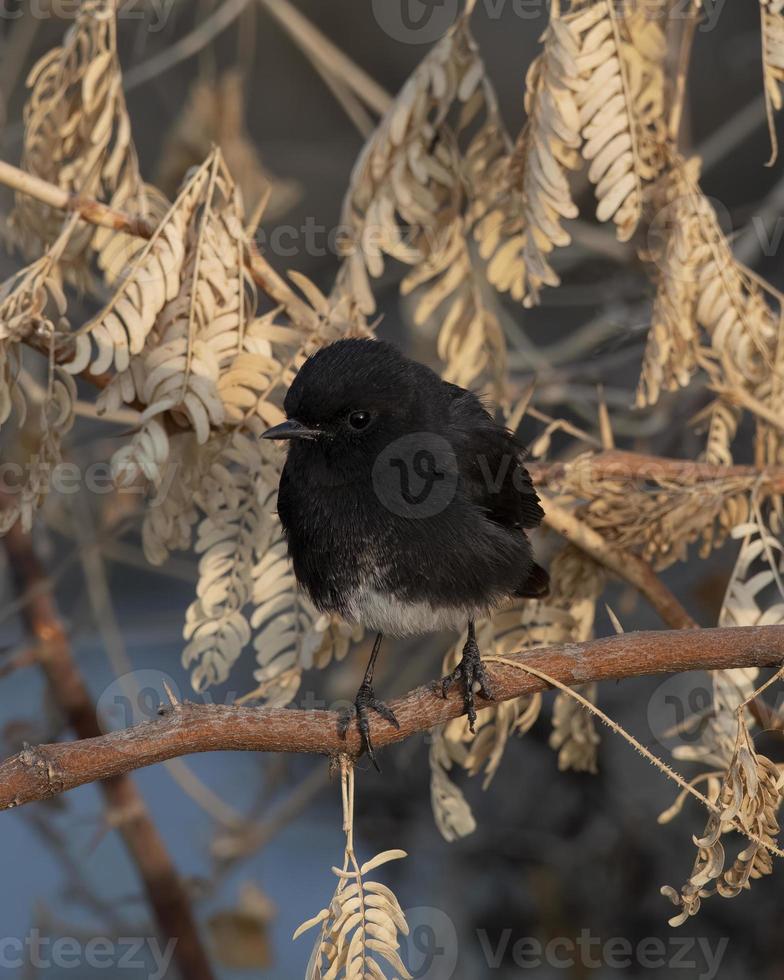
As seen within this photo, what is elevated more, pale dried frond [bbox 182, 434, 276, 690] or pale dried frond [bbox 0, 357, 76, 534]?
pale dried frond [bbox 0, 357, 76, 534]

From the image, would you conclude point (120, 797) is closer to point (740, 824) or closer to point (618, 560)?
point (618, 560)

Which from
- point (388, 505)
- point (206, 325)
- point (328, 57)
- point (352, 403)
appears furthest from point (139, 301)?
point (328, 57)

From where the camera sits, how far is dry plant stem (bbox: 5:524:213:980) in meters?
4.35

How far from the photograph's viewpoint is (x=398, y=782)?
5371mm

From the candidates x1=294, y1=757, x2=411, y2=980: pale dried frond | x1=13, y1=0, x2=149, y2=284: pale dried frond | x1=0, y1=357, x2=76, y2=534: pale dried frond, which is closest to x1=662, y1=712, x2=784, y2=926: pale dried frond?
x1=294, y1=757, x2=411, y2=980: pale dried frond

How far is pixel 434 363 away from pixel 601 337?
0.83 meters

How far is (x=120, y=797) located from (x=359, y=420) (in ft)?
6.50

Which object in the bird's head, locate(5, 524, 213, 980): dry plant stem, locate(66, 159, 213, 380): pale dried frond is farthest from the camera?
locate(5, 524, 213, 980): dry plant stem

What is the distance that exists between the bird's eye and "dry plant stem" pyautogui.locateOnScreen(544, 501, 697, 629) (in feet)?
1.93

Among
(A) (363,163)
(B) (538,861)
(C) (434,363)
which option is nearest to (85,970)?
(B) (538,861)

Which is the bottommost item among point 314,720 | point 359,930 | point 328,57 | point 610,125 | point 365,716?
point 359,930

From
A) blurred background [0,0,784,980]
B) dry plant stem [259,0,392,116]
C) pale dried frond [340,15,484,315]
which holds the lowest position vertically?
blurred background [0,0,784,980]

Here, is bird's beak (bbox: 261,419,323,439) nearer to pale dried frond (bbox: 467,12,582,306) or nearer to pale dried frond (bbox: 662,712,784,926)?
pale dried frond (bbox: 467,12,582,306)

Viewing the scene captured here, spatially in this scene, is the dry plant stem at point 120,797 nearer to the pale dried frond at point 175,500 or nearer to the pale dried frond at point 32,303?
the pale dried frond at point 175,500
